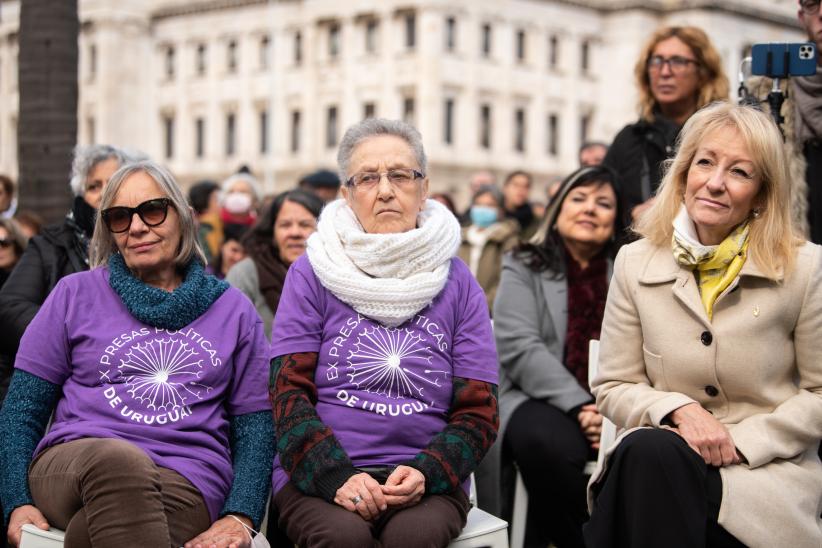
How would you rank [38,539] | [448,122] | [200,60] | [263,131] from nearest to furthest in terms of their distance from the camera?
[38,539], [448,122], [263,131], [200,60]

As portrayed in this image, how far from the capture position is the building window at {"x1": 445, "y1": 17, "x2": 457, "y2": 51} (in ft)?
152

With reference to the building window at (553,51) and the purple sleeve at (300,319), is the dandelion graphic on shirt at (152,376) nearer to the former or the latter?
the purple sleeve at (300,319)

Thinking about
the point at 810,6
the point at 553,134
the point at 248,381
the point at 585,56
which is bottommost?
the point at 248,381

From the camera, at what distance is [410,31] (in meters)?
46.6

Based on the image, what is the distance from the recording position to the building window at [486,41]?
157 feet

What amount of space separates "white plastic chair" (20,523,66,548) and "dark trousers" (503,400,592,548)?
82.7 inches

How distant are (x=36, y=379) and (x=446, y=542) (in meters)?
1.52

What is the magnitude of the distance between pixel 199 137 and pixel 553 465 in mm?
49403

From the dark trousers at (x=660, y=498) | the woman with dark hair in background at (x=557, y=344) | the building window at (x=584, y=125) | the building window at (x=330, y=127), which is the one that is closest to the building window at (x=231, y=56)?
the building window at (x=330, y=127)

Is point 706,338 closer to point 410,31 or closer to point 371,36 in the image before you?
point 410,31

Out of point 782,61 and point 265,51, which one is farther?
point 265,51

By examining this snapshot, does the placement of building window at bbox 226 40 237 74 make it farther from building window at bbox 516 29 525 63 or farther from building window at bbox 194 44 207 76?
building window at bbox 516 29 525 63

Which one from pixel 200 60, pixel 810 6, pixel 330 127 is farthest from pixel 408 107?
pixel 810 6

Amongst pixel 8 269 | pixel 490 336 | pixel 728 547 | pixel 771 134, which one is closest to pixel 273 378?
pixel 490 336
